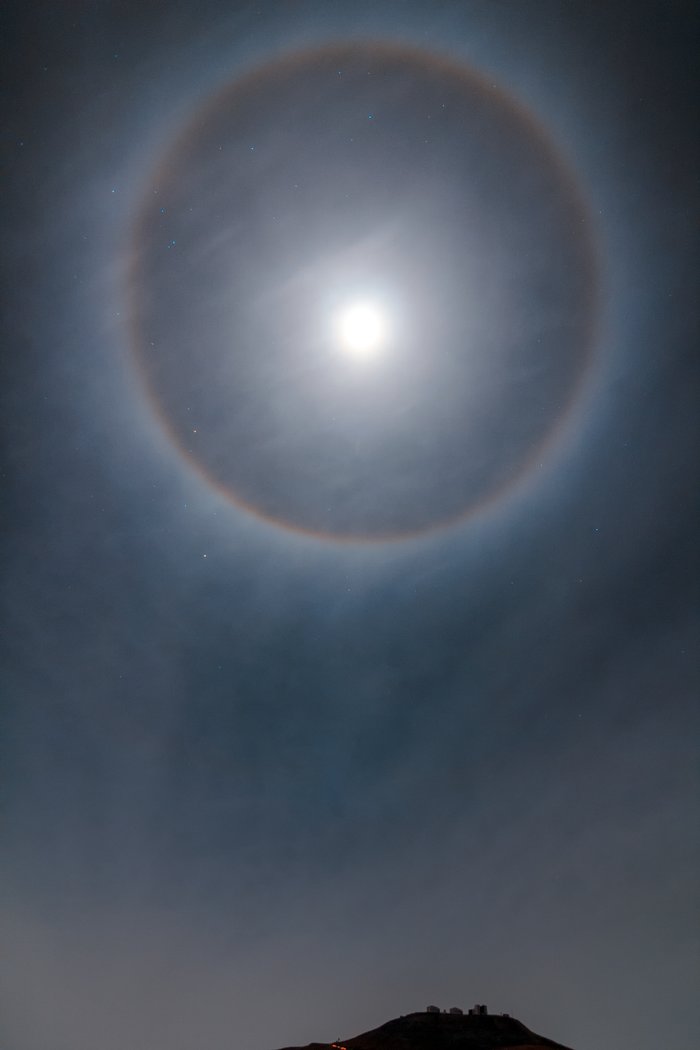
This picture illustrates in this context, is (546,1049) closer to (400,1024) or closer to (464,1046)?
(464,1046)

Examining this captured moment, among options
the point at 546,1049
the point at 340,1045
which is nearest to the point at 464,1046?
the point at 546,1049

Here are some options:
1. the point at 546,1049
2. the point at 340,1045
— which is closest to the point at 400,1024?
the point at 340,1045

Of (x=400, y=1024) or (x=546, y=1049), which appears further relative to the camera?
(x=400, y=1024)

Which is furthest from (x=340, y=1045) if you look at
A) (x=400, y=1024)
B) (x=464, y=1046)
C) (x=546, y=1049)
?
(x=546, y=1049)

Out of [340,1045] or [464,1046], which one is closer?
[464,1046]

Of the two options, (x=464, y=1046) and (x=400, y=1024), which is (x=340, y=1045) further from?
(x=464, y=1046)

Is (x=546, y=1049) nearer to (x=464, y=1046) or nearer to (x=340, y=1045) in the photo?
(x=464, y=1046)
